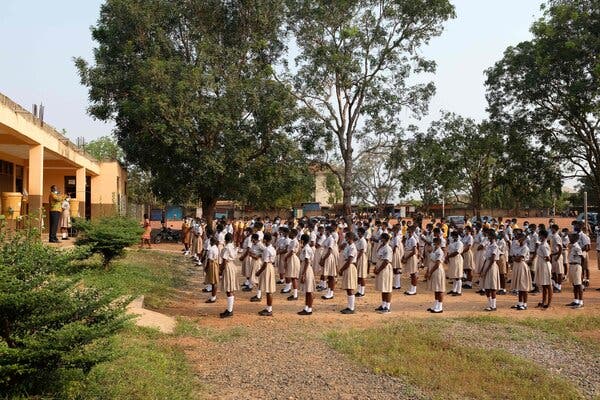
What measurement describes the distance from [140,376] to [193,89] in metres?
15.4

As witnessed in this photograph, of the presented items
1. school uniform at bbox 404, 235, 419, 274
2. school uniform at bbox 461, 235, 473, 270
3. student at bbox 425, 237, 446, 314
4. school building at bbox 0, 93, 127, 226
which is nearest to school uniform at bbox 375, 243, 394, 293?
student at bbox 425, 237, 446, 314

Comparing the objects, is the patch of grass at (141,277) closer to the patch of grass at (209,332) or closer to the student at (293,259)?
the patch of grass at (209,332)

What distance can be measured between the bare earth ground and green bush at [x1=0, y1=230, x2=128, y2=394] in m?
1.99

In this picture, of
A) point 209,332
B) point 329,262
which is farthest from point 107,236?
point 329,262

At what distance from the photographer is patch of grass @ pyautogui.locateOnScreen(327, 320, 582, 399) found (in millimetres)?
6652

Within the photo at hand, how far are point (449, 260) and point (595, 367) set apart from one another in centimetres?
597

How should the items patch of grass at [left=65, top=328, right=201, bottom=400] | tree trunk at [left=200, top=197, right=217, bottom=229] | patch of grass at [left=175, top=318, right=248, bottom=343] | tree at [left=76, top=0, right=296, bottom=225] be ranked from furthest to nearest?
tree trunk at [left=200, top=197, right=217, bottom=229], tree at [left=76, top=0, right=296, bottom=225], patch of grass at [left=175, top=318, right=248, bottom=343], patch of grass at [left=65, top=328, right=201, bottom=400]

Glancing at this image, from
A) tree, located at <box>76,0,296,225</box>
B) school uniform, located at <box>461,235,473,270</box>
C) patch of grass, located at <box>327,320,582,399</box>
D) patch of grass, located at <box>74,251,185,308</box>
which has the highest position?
tree, located at <box>76,0,296,225</box>

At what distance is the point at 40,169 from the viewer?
15203mm

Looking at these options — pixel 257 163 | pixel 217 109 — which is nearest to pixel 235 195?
pixel 257 163

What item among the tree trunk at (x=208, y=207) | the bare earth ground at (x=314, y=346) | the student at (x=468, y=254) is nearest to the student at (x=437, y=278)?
the bare earth ground at (x=314, y=346)

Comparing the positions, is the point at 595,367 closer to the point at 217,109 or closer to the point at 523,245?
the point at 523,245

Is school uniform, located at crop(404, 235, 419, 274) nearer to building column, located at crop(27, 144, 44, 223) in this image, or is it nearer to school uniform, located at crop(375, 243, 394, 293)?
school uniform, located at crop(375, 243, 394, 293)

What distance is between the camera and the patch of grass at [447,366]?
262 inches
